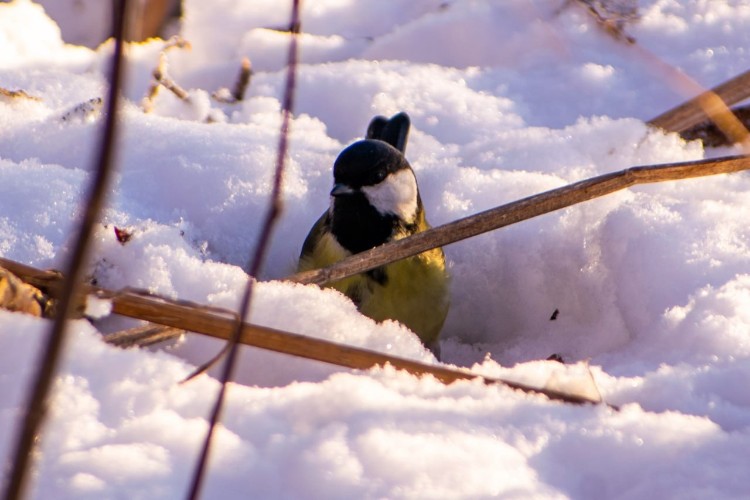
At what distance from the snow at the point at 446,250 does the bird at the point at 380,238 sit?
14cm

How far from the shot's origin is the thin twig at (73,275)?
24.7 inches

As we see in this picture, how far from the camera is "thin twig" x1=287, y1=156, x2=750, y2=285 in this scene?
2244 mm

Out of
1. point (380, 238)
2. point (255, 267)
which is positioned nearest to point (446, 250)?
point (380, 238)

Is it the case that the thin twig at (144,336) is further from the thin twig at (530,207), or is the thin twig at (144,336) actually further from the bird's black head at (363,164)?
the bird's black head at (363,164)

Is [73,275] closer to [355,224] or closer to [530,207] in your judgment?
[530,207]

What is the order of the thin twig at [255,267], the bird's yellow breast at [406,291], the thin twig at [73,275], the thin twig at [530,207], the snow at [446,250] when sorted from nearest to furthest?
the thin twig at [73,275]
the thin twig at [255,267]
the snow at [446,250]
the thin twig at [530,207]
the bird's yellow breast at [406,291]

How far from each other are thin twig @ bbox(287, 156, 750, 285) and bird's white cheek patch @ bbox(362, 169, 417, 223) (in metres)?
0.50

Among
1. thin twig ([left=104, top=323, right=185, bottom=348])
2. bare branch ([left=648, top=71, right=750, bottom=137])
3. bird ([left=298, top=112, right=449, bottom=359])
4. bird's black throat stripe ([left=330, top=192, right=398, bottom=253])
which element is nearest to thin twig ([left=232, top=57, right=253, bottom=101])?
bird ([left=298, top=112, right=449, bottom=359])

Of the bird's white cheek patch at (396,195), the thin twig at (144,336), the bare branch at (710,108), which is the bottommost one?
the thin twig at (144,336)

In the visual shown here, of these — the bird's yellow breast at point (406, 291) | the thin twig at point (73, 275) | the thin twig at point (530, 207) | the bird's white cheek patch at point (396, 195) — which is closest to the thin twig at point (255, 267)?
the thin twig at point (73, 275)

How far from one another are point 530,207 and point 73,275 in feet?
5.77

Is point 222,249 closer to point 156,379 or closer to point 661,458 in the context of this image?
point 156,379

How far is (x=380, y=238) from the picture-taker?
Answer: 2.84 m

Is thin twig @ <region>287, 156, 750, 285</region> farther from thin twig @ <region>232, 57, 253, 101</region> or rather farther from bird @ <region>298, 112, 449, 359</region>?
thin twig @ <region>232, 57, 253, 101</region>
